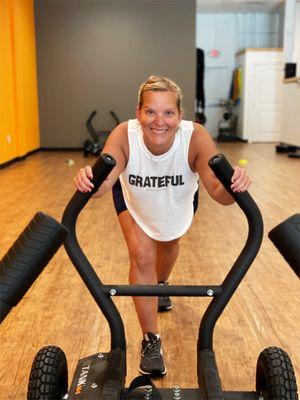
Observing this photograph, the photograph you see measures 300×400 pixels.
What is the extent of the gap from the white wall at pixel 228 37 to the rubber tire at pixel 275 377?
11675 mm

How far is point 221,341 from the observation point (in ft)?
6.75

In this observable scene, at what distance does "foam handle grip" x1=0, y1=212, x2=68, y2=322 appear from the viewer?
0.84 m

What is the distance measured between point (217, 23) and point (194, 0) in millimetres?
2949

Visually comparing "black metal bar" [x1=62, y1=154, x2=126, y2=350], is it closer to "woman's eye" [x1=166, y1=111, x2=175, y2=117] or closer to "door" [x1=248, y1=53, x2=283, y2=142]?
"woman's eye" [x1=166, y1=111, x2=175, y2=117]

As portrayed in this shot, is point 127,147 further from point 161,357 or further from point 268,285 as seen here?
point 268,285

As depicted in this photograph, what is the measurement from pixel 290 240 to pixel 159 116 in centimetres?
80

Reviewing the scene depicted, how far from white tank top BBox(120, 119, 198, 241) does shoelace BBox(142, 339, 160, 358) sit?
0.37 metres

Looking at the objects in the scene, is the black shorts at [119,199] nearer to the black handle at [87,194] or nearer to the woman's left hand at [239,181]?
Answer: the black handle at [87,194]

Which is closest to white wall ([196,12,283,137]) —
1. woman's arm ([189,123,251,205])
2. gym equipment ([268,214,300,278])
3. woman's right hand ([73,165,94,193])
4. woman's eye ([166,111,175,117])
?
woman's arm ([189,123,251,205])

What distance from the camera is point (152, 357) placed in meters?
1.81

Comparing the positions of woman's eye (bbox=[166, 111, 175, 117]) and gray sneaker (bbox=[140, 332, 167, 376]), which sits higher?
woman's eye (bbox=[166, 111, 175, 117])

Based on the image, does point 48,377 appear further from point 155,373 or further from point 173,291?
point 155,373

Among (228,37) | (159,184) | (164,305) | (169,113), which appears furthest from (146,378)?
Answer: (228,37)

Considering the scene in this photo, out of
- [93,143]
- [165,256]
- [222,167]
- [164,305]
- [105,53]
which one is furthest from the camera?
[105,53]
